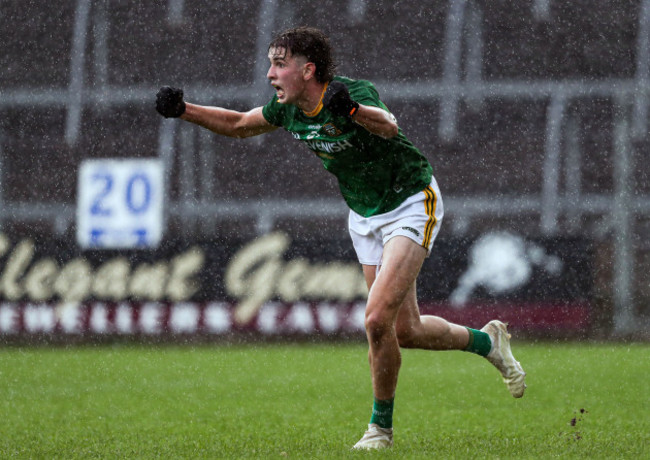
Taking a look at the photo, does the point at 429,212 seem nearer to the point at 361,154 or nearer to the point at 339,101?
the point at 361,154

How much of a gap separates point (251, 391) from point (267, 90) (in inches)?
387

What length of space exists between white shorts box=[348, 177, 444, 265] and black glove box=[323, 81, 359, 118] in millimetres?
742

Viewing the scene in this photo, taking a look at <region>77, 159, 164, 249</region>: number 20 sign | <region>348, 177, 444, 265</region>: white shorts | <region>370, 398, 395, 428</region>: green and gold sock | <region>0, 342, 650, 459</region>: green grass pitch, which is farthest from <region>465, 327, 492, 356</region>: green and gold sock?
<region>77, 159, 164, 249</region>: number 20 sign

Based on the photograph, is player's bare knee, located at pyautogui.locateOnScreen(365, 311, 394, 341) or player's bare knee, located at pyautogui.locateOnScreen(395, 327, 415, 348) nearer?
player's bare knee, located at pyautogui.locateOnScreen(365, 311, 394, 341)

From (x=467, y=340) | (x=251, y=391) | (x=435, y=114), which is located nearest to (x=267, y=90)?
(x=435, y=114)

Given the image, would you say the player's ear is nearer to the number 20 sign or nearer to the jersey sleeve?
the jersey sleeve

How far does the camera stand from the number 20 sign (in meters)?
14.1

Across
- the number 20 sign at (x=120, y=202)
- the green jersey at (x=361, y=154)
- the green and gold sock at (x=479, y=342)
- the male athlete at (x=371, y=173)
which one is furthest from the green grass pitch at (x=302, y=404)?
the number 20 sign at (x=120, y=202)

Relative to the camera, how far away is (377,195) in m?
5.09

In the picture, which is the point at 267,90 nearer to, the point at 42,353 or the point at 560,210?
the point at 560,210

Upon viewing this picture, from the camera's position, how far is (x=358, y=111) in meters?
4.50

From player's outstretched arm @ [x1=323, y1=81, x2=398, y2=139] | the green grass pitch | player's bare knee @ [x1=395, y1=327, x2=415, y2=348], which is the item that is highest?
player's outstretched arm @ [x1=323, y1=81, x2=398, y2=139]

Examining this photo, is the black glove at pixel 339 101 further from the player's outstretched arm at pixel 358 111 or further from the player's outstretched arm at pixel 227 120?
the player's outstretched arm at pixel 227 120

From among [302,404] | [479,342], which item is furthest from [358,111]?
[302,404]
